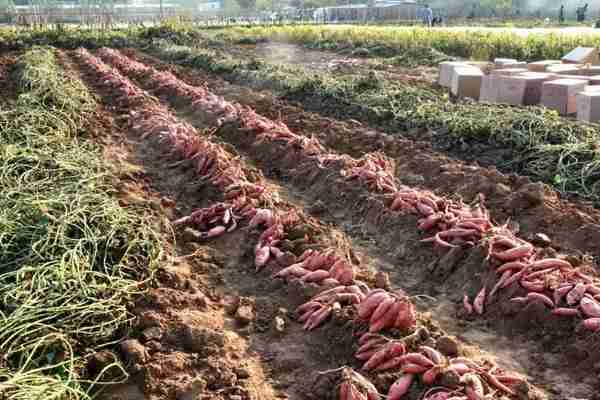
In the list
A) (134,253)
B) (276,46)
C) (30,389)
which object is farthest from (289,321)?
(276,46)

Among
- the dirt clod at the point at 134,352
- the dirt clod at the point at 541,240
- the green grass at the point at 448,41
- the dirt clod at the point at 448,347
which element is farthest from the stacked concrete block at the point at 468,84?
the dirt clod at the point at 134,352

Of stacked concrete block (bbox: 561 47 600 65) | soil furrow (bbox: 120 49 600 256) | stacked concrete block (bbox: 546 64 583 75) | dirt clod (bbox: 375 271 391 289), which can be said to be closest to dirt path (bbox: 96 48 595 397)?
dirt clod (bbox: 375 271 391 289)

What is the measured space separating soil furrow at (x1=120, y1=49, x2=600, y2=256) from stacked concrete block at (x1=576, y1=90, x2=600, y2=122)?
10.2ft

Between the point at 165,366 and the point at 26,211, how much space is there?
7.65 ft

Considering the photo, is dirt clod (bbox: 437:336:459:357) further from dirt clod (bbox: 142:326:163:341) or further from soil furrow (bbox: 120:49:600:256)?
soil furrow (bbox: 120:49:600:256)

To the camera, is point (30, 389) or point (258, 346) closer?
point (30, 389)

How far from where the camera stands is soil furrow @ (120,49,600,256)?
5973 millimetres

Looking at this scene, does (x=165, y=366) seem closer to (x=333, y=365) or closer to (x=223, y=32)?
(x=333, y=365)

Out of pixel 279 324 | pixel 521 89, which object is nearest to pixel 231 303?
pixel 279 324

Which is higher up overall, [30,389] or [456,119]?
[456,119]

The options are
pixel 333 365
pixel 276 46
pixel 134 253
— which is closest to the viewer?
pixel 333 365

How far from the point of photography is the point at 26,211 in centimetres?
532

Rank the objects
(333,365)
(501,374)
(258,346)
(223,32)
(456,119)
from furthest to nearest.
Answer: (223,32)
(456,119)
(258,346)
(333,365)
(501,374)

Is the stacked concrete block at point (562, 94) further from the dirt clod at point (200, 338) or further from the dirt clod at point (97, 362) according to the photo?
the dirt clod at point (97, 362)
